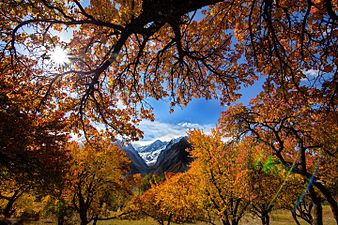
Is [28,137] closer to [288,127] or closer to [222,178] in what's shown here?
[222,178]

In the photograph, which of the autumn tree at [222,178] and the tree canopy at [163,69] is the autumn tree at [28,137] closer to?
the tree canopy at [163,69]

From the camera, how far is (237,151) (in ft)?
59.2

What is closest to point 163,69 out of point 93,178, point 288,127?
point 288,127

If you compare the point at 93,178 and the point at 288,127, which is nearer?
the point at 288,127

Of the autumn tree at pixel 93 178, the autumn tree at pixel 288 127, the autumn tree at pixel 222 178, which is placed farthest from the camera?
the autumn tree at pixel 93 178

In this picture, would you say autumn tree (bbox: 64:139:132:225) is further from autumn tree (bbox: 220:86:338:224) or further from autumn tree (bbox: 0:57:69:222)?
autumn tree (bbox: 220:86:338:224)

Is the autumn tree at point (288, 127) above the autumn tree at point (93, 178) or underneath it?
above

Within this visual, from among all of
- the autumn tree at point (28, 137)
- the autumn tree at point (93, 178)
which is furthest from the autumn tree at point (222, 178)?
the autumn tree at point (28, 137)

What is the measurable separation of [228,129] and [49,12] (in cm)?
1076

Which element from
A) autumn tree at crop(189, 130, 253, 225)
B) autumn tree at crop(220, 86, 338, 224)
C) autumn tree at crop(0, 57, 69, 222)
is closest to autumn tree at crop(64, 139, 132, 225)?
autumn tree at crop(0, 57, 69, 222)

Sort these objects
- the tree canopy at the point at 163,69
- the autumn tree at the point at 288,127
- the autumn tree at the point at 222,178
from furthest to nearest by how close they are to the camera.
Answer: the autumn tree at the point at 222,178 < the autumn tree at the point at 288,127 < the tree canopy at the point at 163,69


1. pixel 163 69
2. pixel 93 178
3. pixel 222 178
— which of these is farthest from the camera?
pixel 93 178

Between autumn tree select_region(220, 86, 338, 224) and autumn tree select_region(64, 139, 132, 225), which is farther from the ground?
autumn tree select_region(220, 86, 338, 224)

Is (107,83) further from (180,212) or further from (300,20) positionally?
(180,212)
